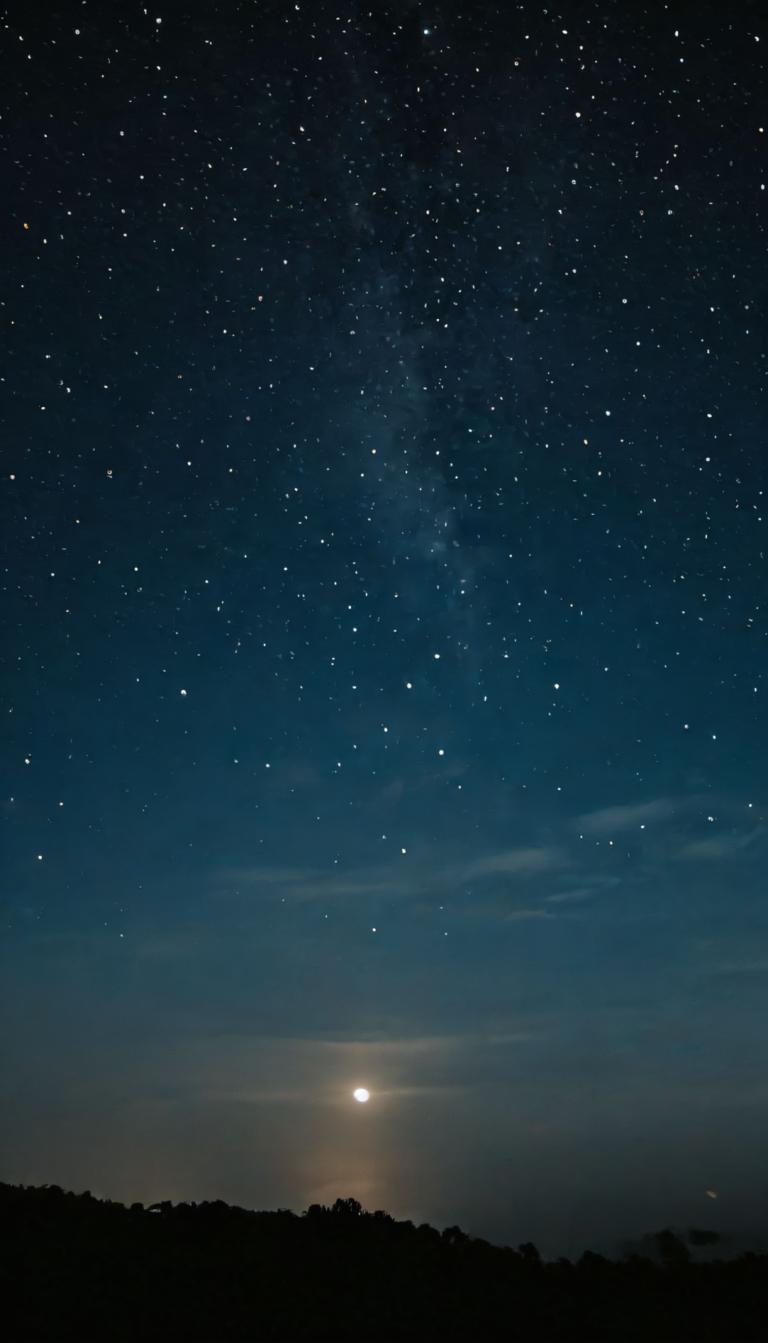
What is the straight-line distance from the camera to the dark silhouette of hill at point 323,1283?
9.18 metres

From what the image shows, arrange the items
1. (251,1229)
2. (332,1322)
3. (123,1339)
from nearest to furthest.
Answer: (123,1339) < (332,1322) < (251,1229)

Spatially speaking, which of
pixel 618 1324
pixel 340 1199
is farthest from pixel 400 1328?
pixel 340 1199

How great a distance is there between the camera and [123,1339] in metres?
8.54

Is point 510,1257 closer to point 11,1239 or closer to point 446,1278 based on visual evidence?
point 446,1278

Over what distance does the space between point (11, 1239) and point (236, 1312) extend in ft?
9.14

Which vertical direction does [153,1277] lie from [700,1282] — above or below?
above

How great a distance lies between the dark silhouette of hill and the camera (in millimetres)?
9180

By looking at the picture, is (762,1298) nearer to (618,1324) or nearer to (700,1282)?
(700,1282)

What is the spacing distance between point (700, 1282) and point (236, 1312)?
4719 mm

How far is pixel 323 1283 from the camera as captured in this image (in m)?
10.2

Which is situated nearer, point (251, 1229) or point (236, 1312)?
point (236, 1312)

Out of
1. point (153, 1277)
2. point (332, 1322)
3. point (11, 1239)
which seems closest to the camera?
point (332, 1322)

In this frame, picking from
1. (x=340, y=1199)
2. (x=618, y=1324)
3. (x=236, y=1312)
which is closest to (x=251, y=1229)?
(x=340, y=1199)

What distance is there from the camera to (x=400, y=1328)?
9.33 meters
